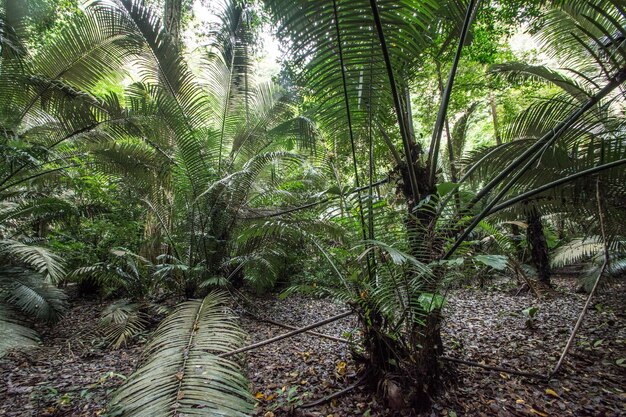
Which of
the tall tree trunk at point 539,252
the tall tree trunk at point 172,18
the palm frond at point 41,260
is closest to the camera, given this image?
the palm frond at point 41,260

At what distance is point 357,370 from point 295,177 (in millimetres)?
3539

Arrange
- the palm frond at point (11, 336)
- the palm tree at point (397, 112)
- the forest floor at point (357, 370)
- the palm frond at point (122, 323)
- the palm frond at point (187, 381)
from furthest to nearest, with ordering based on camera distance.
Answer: the palm frond at point (122, 323), the palm frond at point (11, 336), the forest floor at point (357, 370), the palm tree at point (397, 112), the palm frond at point (187, 381)

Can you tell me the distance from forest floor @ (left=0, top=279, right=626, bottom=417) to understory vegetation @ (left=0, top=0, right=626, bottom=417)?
110 millimetres

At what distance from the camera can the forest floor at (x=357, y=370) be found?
169cm

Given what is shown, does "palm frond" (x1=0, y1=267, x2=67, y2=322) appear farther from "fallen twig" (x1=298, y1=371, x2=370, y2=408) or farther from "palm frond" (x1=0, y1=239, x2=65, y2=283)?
"fallen twig" (x1=298, y1=371, x2=370, y2=408)

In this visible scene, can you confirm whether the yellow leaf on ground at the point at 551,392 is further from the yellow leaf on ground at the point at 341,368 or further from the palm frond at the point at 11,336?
the palm frond at the point at 11,336

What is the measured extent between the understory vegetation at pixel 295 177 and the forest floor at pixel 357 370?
0.36 ft

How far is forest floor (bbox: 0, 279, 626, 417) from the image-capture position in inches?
66.5

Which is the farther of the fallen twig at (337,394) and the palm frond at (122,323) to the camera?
the palm frond at (122,323)

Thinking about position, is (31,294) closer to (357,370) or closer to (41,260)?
(41,260)

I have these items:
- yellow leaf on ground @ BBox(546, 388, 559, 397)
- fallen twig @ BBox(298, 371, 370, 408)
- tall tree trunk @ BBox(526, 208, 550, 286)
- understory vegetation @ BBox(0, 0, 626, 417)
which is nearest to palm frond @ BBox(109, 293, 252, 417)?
understory vegetation @ BBox(0, 0, 626, 417)

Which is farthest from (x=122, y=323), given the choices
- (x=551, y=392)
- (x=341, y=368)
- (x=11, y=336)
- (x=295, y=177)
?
(x=551, y=392)

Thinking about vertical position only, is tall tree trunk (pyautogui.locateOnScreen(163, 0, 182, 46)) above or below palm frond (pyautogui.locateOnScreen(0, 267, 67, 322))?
above

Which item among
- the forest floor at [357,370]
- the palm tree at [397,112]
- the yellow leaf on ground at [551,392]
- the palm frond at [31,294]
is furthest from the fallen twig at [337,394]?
the palm frond at [31,294]
